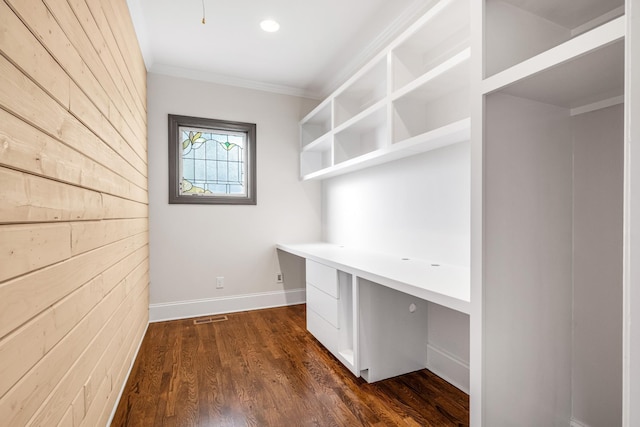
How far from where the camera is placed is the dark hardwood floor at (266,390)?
1.68m

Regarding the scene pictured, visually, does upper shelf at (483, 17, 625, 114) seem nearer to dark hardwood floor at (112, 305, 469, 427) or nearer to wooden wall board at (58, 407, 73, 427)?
dark hardwood floor at (112, 305, 469, 427)

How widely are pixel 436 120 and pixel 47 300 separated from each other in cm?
219

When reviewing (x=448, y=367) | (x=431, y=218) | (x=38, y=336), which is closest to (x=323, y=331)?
(x=448, y=367)

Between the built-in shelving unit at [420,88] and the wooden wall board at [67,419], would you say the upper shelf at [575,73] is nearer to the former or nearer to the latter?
the built-in shelving unit at [420,88]

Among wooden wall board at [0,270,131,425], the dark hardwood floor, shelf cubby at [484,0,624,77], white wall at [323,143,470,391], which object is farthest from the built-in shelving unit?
wooden wall board at [0,270,131,425]

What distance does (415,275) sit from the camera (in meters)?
1.78

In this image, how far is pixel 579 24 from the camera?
1360 mm

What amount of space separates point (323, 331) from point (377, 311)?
68 cm

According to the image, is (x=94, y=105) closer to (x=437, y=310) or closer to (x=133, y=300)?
(x=133, y=300)

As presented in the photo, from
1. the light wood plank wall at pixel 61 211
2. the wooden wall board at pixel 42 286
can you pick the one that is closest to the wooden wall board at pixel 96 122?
the light wood plank wall at pixel 61 211

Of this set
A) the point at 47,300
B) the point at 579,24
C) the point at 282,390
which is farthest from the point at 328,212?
the point at 47,300

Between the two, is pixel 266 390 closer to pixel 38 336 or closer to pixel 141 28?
pixel 38 336

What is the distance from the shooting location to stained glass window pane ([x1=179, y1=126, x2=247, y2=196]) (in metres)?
3.43

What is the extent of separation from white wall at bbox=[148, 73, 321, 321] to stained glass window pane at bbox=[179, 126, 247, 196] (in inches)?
7.3
